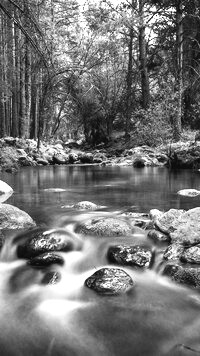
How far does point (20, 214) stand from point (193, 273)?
8.37ft

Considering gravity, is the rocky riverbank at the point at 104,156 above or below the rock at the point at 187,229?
above

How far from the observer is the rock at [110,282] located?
8.98ft

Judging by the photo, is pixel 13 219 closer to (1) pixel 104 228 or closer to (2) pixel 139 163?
(1) pixel 104 228

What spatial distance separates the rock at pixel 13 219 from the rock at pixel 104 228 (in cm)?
69

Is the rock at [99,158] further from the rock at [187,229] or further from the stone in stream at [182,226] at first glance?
the rock at [187,229]

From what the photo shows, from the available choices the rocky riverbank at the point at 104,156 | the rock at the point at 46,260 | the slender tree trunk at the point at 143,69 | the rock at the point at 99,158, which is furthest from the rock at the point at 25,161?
the rock at the point at 46,260

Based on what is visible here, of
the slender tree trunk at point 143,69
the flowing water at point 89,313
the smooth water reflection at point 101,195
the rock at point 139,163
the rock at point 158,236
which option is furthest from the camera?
the slender tree trunk at point 143,69

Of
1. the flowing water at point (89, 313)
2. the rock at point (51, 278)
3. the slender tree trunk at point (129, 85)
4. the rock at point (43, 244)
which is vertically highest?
the slender tree trunk at point (129, 85)

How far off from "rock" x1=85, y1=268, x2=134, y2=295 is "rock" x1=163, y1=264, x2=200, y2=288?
393 mm

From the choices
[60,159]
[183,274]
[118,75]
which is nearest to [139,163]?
[60,159]

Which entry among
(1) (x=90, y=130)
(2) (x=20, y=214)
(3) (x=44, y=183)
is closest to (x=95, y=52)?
(1) (x=90, y=130)

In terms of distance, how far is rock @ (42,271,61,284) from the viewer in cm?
298

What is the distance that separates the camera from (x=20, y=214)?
4508 millimetres

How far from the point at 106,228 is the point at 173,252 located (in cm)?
105
